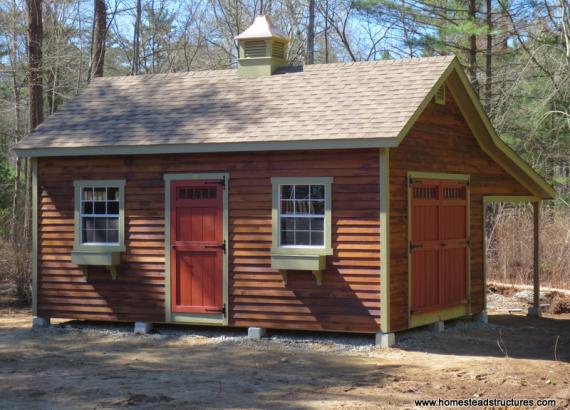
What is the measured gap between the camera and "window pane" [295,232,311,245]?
1318 centimetres

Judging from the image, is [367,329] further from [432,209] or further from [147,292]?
[147,292]

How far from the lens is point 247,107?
47.0 feet

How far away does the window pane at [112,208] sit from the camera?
14422mm

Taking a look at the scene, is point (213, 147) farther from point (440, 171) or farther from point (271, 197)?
point (440, 171)

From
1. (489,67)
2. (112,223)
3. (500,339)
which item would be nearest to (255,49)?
(112,223)

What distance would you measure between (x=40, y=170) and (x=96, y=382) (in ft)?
17.9

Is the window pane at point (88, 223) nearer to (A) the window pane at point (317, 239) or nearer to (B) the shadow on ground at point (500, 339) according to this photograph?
(A) the window pane at point (317, 239)

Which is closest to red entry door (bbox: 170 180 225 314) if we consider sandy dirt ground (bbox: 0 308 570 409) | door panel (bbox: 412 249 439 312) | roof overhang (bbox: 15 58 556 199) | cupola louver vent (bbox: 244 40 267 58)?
sandy dirt ground (bbox: 0 308 570 409)

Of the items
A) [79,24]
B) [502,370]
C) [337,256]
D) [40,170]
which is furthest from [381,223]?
[79,24]

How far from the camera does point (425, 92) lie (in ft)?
43.7

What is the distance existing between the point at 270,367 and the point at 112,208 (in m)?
4.34

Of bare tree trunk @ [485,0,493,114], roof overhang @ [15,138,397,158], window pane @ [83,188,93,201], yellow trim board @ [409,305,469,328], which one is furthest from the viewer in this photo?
bare tree trunk @ [485,0,493,114]

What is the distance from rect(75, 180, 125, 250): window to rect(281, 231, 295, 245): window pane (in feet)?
8.71

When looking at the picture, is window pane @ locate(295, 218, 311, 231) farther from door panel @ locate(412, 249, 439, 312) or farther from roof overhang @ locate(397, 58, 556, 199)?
roof overhang @ locate(397, 58, 556, 199)
